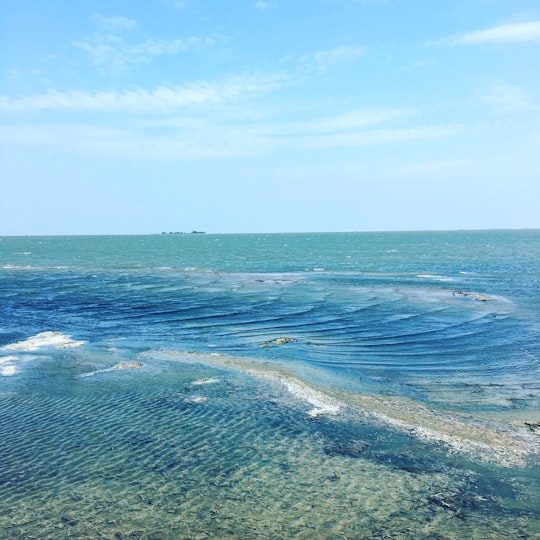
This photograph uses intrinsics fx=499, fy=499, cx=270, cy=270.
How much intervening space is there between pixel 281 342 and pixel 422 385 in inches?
446

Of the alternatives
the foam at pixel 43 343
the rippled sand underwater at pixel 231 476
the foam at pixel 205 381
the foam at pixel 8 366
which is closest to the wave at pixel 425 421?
the rippled sand underwater at pixel 231 476

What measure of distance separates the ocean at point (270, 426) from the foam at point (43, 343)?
156 mm

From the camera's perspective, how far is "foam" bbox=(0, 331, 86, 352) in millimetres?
31891

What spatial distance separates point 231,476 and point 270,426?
3.98 m

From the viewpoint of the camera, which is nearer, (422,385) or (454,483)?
(454,483)

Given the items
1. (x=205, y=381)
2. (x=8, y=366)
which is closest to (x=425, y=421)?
(x=205, y=381)

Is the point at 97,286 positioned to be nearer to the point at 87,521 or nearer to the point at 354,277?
the point at 354,277

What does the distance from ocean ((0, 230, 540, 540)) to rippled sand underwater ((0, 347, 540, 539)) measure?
2.4 inches

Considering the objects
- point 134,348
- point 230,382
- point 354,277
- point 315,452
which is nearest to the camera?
point 315,452

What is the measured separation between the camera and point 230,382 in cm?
2422

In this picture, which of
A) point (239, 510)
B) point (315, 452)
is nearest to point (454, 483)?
point (315, 452)

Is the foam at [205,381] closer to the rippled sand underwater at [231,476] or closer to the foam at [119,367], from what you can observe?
the rippled sand underwater at [231,476]

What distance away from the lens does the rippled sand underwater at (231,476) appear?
493 inches

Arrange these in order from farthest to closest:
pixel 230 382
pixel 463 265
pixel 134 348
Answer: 1. pixel 463 265
2. pixel 134 348
3. pixel 230 382
